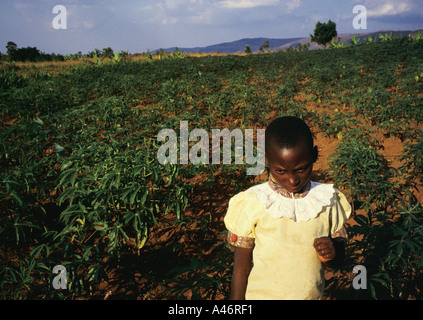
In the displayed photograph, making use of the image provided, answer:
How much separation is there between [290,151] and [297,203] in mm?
225

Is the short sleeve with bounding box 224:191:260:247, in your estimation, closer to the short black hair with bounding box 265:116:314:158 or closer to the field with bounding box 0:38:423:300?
the short black hair with bounding box 265:116:314:158

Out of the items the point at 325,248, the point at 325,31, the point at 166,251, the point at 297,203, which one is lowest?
the point at 166,251

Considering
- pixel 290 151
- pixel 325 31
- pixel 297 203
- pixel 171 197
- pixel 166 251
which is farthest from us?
pixel 325 31

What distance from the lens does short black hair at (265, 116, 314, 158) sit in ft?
2.90

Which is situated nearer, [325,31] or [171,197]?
[171,197]

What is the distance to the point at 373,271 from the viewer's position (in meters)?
1.44

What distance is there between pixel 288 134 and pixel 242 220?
0.36 meters

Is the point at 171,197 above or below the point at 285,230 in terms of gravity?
below

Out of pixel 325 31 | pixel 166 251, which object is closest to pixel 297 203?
pixel 166 251

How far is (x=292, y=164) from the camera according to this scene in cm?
90

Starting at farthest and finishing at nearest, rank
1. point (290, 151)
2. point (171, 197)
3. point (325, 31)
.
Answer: point (325, 31), point (171, 197), point (290, 151)

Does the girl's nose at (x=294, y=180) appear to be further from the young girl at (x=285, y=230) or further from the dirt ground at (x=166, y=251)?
the dirt ground at (x=166, y=251)

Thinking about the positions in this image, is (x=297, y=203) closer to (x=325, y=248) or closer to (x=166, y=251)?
(x=325, y=248)
